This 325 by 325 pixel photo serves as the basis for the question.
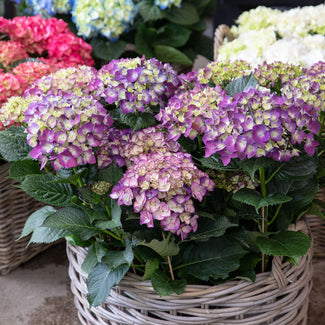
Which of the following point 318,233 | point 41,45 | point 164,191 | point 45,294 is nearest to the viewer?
point 164,191

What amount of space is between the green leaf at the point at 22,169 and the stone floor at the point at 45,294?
36cm

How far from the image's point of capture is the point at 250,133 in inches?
24.3

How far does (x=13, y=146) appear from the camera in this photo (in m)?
0.82

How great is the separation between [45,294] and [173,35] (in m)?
1.02

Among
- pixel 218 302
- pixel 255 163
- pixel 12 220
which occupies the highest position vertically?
pixel 255 163

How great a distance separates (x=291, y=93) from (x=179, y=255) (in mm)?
322

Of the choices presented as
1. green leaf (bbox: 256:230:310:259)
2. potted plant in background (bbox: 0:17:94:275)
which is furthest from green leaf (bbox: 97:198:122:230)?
potted plant in background (bbox: 0:17:94:275)

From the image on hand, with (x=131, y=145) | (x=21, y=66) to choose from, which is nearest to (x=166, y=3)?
(x=21, y=66)

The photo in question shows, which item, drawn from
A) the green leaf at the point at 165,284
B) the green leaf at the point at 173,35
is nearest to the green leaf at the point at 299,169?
the green leaf at the point at 165,284

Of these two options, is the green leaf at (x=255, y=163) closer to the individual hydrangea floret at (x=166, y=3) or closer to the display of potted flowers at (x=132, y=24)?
the display of potted flowers at (x=132, y=24)

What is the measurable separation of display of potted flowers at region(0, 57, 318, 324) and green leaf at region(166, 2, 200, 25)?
2.82 feet

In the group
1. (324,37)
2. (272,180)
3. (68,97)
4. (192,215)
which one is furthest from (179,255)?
(324,37)

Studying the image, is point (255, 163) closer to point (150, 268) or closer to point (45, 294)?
point (150, 268)

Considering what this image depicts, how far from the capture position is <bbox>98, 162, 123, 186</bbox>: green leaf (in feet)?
2.47
